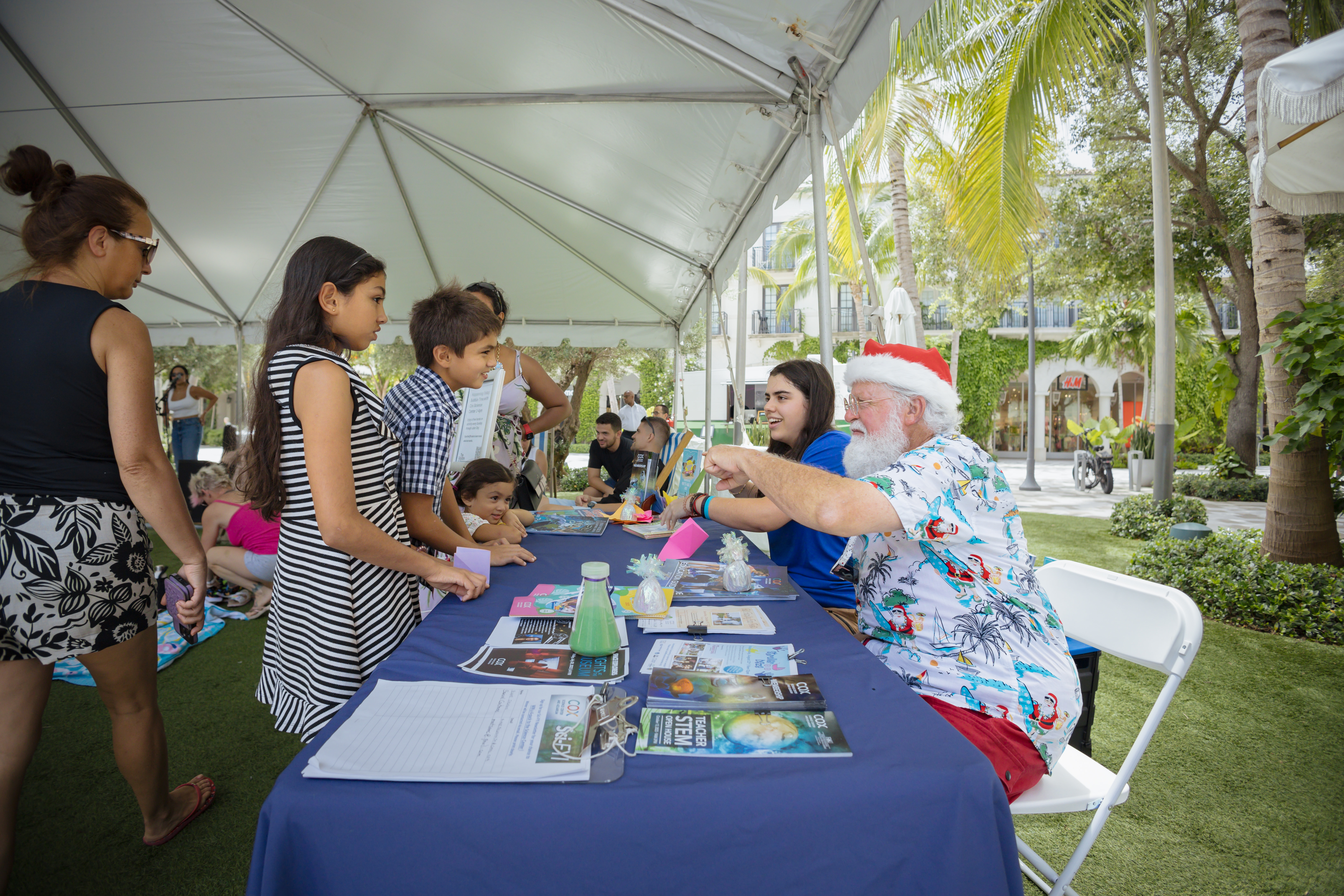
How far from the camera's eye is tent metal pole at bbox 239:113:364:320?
16.7 feet

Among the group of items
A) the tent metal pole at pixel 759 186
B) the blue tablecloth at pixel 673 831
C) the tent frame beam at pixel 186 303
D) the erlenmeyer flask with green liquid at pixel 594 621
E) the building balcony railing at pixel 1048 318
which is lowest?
the blue tablecloth at pixel 673 831

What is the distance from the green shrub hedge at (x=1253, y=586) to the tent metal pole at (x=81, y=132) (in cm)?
633

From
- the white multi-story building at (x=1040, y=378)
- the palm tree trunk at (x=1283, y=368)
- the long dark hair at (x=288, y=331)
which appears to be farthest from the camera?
the white multi-story building at (x=1040, y=378)

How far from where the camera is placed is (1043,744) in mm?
1426

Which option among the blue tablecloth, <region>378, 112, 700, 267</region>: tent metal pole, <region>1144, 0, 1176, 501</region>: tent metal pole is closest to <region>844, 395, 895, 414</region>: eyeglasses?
the blue tablecloth

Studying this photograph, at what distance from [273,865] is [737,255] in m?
5.08

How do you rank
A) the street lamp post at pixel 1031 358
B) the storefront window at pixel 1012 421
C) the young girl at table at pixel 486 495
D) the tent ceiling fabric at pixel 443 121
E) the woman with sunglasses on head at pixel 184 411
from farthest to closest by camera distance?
the storefront window at pixel 1012 421 < the street lamp post at pixel 1031 358 < the woman with sunglasses on head at pixel 184 411 < the tent ceiling fabric at pixel 443 121 < the young girl at table at pixel 486 495

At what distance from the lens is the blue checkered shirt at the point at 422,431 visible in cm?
180

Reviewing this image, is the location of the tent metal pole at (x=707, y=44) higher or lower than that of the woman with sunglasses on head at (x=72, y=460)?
higher

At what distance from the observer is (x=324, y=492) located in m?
1.35

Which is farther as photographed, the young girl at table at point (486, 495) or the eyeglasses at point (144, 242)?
the young girl at table at point (486, 495)

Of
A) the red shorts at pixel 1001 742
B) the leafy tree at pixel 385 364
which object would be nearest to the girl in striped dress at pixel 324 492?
the red shorts at pixel 1001 742

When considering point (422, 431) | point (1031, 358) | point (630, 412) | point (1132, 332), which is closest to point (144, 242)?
point (422, 431)

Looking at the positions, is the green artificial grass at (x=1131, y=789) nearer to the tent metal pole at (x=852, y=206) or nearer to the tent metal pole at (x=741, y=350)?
the tent metal pole at (x=852, y=206)
